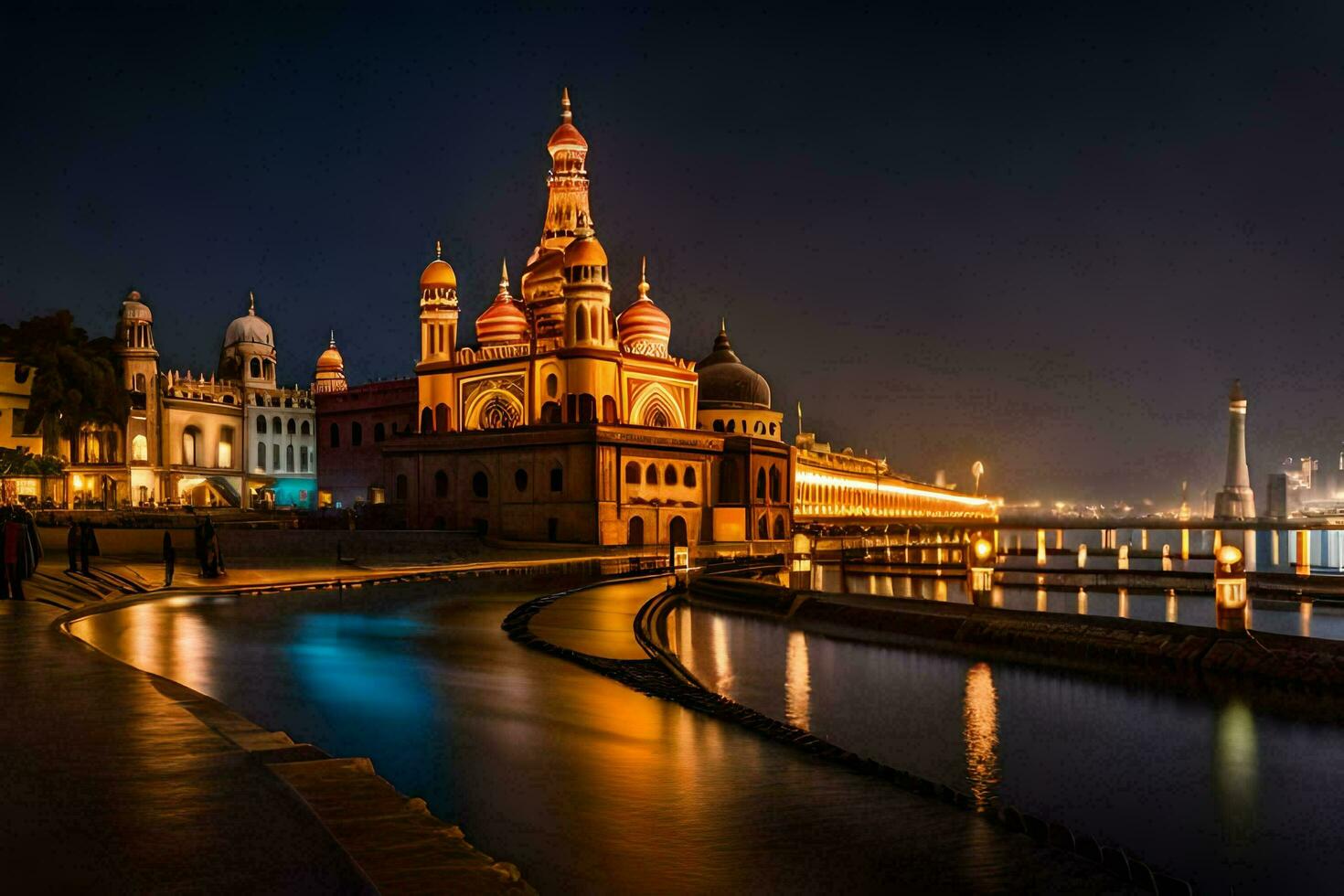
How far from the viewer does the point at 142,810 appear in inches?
258

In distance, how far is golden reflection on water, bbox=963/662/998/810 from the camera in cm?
1241

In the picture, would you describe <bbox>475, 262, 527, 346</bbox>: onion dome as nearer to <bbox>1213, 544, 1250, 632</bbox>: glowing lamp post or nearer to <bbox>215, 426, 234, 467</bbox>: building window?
<bbox>215, 426, 234, 467</bbox>: building window

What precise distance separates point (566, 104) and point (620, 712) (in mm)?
60554

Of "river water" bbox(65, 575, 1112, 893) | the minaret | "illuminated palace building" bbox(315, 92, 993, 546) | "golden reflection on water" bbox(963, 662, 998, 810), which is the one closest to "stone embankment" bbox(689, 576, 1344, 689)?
"golden reflection on water" bbox(963, 662, 998, 810)

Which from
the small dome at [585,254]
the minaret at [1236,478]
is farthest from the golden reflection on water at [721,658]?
the minaret at [1236,478]

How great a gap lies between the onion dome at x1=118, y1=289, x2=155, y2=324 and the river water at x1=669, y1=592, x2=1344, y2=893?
59.7 metres

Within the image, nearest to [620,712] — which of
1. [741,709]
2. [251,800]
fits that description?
[741,709]

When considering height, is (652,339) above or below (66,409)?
above

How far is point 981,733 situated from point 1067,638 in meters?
8.50

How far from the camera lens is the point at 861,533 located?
3275 inches

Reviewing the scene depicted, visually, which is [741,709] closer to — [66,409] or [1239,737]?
[1239,737]

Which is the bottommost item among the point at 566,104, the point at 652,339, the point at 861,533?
the point at 861,533

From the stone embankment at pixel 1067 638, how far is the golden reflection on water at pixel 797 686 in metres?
2.79

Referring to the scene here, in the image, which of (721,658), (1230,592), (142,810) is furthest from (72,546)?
(1230,592)
